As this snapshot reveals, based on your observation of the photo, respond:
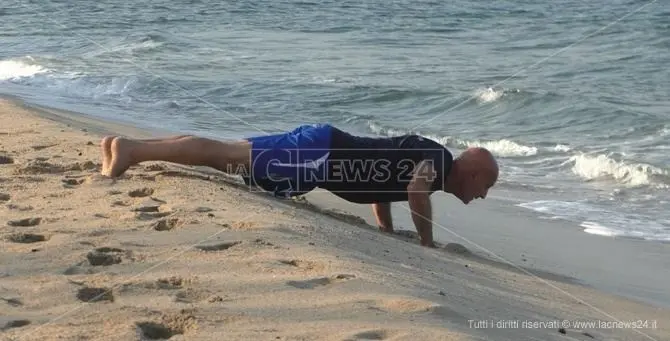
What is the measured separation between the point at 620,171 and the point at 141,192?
4914 mm

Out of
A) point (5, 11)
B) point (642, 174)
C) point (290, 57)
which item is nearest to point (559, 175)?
point (642, 174)

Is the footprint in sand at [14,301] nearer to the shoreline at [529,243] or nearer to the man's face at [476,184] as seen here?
the shoreline at [529,243]

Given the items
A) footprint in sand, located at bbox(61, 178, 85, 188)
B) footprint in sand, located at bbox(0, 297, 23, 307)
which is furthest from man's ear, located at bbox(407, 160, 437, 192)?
footprint in sand, located at bbox(0, 297, 23, 307)

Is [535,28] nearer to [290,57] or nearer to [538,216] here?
[290,57]

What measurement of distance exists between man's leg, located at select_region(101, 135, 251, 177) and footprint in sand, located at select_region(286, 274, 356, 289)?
1686 mm

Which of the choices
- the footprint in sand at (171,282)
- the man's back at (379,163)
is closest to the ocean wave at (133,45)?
the man's back at (379,163)

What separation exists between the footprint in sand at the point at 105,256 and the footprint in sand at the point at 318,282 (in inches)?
28.4

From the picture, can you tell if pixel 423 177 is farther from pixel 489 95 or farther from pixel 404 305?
pixel 489 95

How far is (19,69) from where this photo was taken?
14.3 m

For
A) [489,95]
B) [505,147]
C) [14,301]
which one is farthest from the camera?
[489,95]

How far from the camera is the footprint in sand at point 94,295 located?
129 inches

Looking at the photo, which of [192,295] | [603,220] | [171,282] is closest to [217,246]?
[171,282]

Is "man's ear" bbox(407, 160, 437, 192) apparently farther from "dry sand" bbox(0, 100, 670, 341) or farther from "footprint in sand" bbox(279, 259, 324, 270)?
"footprint in sand" bbox(279, 259, 324, 270)

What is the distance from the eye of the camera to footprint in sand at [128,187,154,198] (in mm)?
4895
